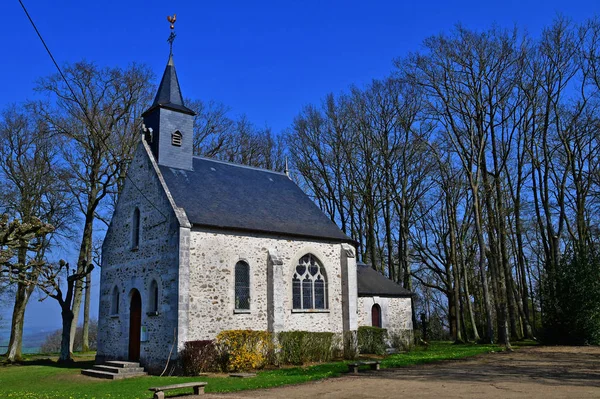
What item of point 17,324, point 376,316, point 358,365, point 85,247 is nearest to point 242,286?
point 358,365

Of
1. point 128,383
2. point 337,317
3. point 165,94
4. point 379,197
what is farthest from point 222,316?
point 379,197

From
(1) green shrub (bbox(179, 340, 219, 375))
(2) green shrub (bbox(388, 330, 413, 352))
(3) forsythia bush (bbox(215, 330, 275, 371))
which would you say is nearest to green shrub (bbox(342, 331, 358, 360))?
(3) forsythia bush (bbox(215, 330, 275, 371))

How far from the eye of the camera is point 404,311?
26.7 metres

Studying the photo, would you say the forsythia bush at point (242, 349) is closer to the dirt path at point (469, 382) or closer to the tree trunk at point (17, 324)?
the dirt path at point (469, 382)

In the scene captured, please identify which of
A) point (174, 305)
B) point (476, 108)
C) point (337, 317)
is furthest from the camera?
point (476, 108)

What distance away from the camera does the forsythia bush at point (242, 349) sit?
1759cm

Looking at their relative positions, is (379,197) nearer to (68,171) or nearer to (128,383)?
(68,171)

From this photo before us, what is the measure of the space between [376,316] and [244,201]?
9.20 m

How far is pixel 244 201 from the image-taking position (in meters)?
21.9

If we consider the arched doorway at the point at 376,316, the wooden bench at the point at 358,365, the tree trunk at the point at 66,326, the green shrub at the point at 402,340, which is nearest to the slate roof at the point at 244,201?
the arched doorway at the point at 376,316

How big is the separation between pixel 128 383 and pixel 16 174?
52.8 feet

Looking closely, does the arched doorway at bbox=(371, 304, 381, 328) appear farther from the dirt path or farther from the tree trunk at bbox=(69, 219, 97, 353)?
the tree trunk at bbox=(69, 219, 97, 353)

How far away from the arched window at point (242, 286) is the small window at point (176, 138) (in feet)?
19.5

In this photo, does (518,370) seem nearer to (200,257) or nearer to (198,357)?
(198,357)
